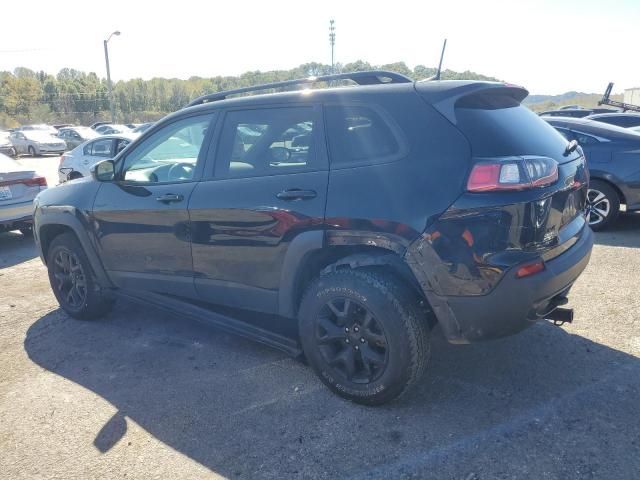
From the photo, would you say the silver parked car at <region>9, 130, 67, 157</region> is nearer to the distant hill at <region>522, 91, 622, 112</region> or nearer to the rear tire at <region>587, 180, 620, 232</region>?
the rear tire at <region>587, 180, 620, 232</region>

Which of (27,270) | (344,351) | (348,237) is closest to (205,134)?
(348,237)

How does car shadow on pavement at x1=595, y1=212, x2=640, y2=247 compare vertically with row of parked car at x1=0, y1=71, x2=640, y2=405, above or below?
below

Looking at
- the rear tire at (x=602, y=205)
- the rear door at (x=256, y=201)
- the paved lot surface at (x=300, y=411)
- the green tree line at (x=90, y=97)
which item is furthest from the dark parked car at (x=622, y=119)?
the green tree line at (x=90, y=97)

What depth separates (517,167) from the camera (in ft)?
8.64

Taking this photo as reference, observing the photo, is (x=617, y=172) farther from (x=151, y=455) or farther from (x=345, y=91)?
(x=151, y=455)

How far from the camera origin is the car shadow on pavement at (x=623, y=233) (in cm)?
626

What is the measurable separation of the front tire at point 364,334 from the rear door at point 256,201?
0.36m

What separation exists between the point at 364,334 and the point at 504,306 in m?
0.80

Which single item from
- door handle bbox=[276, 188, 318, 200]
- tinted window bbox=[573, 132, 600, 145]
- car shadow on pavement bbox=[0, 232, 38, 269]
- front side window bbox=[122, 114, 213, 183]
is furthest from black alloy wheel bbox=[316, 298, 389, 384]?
car shadow on pavement bbox=[0, 232, 38, 269]

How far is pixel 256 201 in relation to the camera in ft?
10.8

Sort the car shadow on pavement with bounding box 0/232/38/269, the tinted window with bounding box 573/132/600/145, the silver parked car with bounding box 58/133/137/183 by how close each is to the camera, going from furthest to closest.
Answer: the silver parked car with bounding box 58/133/137/183
the car shadow on pavement with bounding box 0/232/38/269
the tinted window with bounding box 573/132/600/145

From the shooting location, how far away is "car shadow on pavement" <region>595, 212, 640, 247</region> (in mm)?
6264

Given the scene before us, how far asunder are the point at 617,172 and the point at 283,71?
1561 inches

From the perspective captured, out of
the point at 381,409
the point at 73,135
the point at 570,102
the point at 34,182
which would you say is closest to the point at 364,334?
the point at 381,409
